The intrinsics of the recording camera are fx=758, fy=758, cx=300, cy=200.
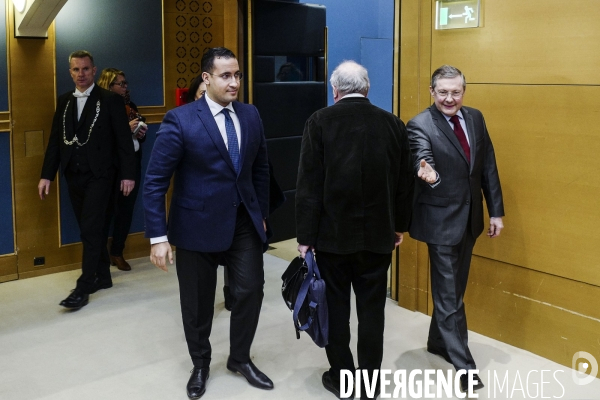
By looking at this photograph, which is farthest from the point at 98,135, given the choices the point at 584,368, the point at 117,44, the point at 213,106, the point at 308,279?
the point at 584,368

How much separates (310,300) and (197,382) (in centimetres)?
77

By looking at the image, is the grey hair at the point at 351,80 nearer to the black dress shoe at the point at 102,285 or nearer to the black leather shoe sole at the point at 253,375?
the black leather shoe sole at the point at 253,375

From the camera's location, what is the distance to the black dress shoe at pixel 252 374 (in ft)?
12.5

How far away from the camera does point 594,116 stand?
12.3 ft

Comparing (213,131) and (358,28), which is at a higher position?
(358,28)

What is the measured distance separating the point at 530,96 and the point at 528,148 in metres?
0.28

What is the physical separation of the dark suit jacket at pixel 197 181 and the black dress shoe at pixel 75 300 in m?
→ 1.67

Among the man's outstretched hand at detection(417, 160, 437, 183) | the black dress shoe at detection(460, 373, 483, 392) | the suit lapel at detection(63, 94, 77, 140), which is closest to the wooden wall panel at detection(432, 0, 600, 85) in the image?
the man's outstretched hand at detection(417, 160, 437, 183)

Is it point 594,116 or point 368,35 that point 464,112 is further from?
point 368,35

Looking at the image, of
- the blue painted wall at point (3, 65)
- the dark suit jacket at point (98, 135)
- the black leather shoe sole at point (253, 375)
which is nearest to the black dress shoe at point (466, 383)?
the black leather shoe sole at point (253, 375)

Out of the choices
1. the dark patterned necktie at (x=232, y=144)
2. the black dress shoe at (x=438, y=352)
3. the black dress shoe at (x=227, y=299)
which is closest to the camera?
the dark patterned necktie at (x=232, y=144)

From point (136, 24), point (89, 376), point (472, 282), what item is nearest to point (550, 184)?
point (472, 282)

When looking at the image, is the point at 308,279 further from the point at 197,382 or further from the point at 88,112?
the point at 88,112

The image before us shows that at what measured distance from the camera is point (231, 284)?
3805mm
